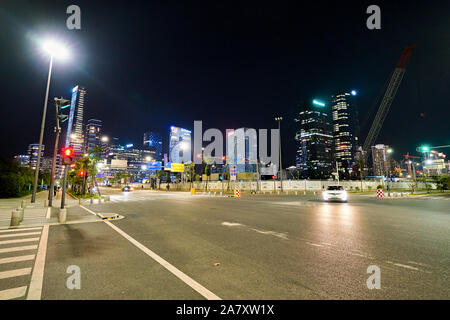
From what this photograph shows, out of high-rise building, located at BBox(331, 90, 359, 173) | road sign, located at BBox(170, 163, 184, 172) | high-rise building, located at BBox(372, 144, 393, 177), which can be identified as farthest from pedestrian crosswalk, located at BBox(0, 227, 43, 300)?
high-rise building, located at BBox(372, 144, 393, 177)

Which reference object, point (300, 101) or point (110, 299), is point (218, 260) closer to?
point (110, 299)

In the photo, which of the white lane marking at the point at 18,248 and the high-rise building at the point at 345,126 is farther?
the high-rise building at the point at 345,126

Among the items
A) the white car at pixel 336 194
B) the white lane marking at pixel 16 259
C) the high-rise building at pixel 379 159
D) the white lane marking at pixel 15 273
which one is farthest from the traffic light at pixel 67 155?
the high-rise building at pixel 379 159

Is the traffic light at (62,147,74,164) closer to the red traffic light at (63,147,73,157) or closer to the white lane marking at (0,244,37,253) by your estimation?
the red traffic light at (63,147,73,157)

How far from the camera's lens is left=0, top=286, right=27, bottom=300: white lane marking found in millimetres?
3514

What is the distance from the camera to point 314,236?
7.30 meters

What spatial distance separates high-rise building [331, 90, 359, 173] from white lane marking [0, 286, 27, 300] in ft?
581

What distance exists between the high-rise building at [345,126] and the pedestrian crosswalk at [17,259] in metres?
175

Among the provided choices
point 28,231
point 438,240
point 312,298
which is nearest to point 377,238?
point 438,240

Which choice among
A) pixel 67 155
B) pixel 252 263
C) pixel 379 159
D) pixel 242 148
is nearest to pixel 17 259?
pixel 252 263

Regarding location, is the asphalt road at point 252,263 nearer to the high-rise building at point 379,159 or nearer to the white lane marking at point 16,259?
the white lane marking at point 16,259

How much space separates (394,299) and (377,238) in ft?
14.6

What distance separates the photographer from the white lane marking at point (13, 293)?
3.51 meters

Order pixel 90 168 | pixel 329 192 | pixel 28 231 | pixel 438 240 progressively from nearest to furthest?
1. pixel 438 240
2. pixel 28 231
3. pixel 329 192
4. pixel 90 168
